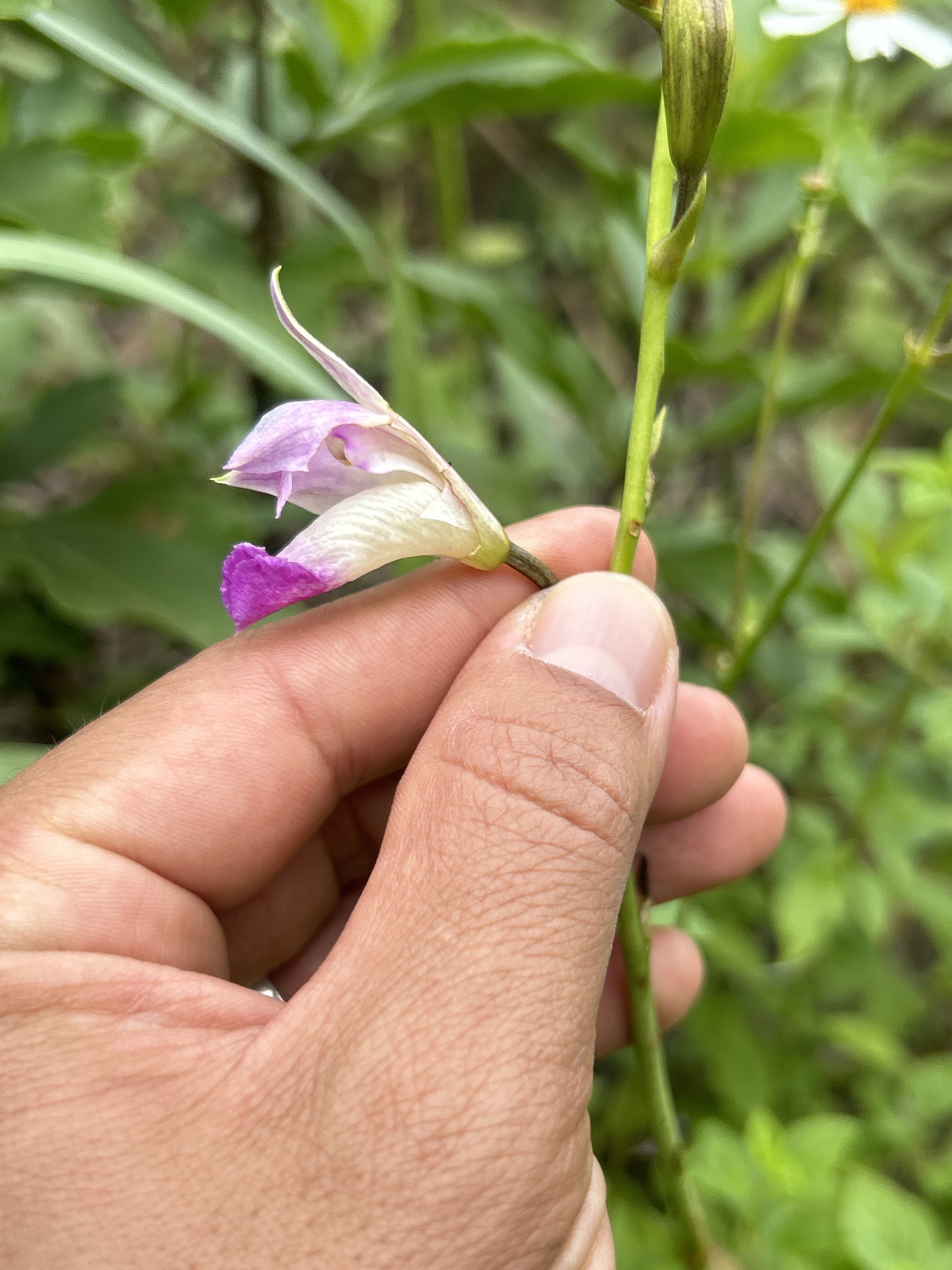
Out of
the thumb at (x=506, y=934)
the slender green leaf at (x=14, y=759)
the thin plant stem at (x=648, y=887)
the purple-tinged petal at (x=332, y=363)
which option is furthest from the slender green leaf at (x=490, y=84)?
the slender green leaf at (x=14, y=759)

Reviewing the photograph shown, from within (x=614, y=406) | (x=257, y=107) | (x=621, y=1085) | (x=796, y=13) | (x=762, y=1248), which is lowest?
(x=621, y=1085)

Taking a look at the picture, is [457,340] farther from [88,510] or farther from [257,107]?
[88,510]

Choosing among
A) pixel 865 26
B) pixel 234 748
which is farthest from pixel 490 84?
pixel 234 748

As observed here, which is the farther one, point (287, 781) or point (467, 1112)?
point (287, 781)

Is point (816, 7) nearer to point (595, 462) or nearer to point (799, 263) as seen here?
point (799, 263)

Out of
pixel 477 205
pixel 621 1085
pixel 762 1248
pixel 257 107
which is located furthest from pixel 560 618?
pixel 477 205

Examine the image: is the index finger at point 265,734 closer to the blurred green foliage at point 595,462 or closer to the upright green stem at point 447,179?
the blurred green foliage at point 595,462
